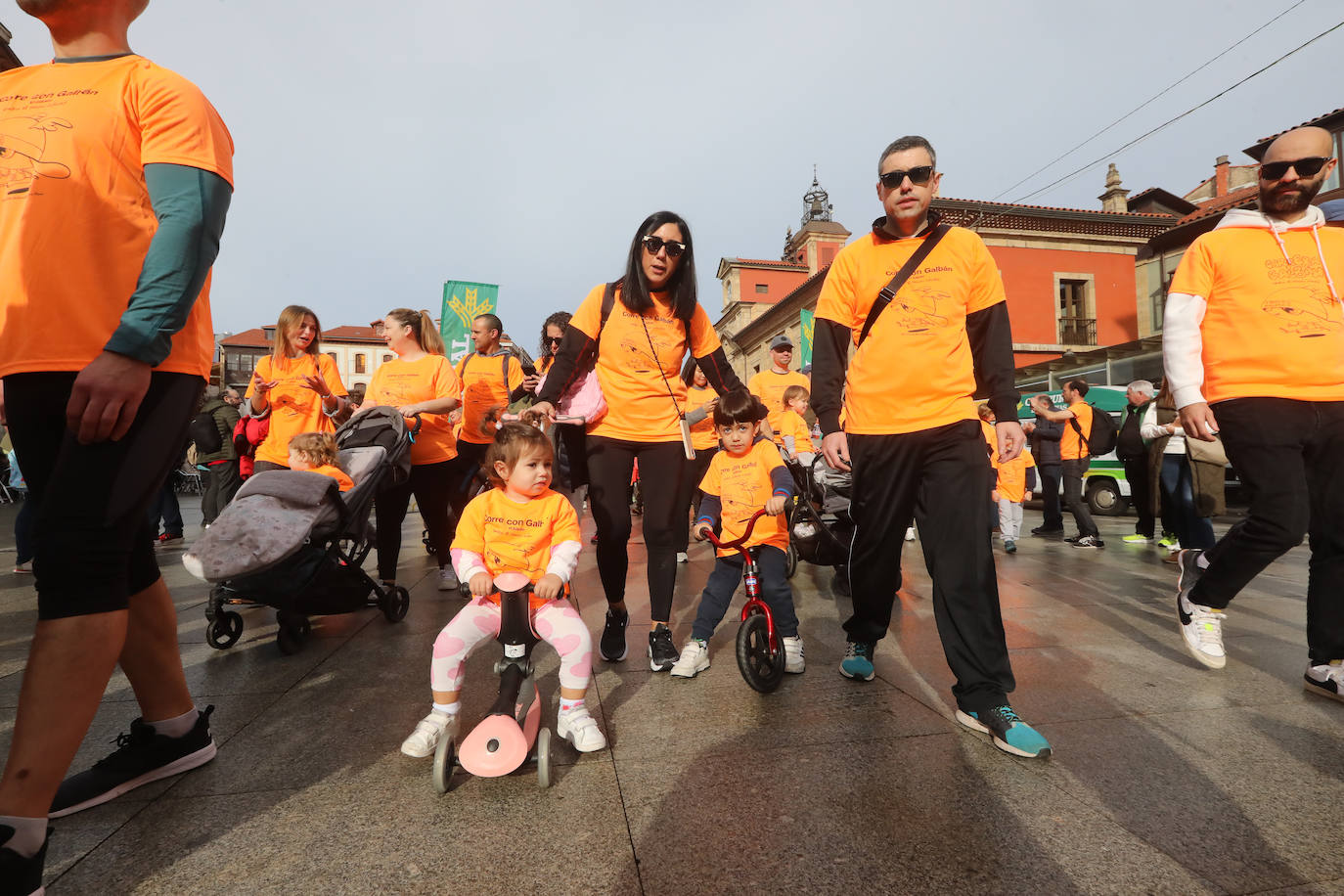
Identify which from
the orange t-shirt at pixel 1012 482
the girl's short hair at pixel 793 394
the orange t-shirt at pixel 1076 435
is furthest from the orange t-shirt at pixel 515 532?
the orange t-shirt at pixel 1076 435

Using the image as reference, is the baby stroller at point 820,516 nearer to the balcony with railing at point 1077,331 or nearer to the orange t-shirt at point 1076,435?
the orange t-shirt at point 1076,435

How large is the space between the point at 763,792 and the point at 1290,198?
3138mm

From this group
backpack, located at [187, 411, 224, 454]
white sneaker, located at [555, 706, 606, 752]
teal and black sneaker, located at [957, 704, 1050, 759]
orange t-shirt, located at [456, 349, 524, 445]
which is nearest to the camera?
teal and black sneaker, located at [957, 704, 1050, 759]

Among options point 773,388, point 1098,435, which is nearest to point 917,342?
point 773,388

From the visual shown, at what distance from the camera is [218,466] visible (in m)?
7.07

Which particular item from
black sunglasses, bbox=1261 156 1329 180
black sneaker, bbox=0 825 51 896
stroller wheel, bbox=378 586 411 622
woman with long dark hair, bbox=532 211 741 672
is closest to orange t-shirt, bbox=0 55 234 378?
black sneaker, bbox=0 825 51 896

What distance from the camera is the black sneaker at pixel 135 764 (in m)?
1.88

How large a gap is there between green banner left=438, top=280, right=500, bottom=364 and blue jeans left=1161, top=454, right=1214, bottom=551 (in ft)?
44.1

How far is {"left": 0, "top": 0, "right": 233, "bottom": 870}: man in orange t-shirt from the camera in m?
1.60

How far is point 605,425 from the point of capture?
11.1ft

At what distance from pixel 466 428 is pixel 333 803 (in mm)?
3612

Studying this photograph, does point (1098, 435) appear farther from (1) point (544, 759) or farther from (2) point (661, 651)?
(1) point (544, 759)

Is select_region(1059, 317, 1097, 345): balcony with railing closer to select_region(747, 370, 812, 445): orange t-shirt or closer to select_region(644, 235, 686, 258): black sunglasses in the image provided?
select_region(747, 370, 812, 445): orange t-shirt

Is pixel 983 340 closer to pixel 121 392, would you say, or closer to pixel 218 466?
pixel 121 392
